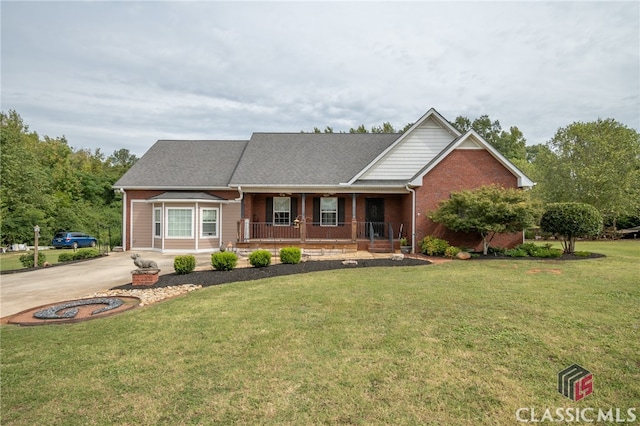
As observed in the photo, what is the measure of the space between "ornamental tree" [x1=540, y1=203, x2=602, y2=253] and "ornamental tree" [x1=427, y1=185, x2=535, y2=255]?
1530 millimetres

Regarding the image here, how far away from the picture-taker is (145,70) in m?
15.9

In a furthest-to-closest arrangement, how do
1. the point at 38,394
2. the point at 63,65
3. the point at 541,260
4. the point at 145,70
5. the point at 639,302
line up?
the point at 145,70
the point at 541,260
the point at 63,65
the point at 639,302
the point at 38,394

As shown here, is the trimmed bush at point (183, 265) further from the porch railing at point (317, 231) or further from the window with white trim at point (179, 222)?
the window with white trim at point (179, 222)

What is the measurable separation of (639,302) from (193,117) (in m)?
30.3

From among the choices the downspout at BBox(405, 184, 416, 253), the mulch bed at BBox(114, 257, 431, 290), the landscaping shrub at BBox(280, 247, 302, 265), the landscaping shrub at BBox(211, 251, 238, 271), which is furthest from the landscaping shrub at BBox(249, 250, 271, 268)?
the downspout at BBox(405, 184, 416, 253)

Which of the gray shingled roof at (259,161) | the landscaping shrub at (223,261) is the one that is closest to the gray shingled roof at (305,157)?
the gray shingled roof at (259,161)

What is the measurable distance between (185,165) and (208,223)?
4.56 metres

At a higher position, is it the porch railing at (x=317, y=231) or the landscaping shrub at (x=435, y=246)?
the porch railing at (x=317, y=231)

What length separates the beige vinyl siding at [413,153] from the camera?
18234 mm

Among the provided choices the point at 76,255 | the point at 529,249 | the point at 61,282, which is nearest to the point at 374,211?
the point at 529,249

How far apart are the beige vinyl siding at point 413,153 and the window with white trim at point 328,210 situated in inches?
101

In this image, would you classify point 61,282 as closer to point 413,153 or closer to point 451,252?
point 451,252

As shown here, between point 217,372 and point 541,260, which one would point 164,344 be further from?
point 541,260

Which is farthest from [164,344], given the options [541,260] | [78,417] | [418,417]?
[541,260]
